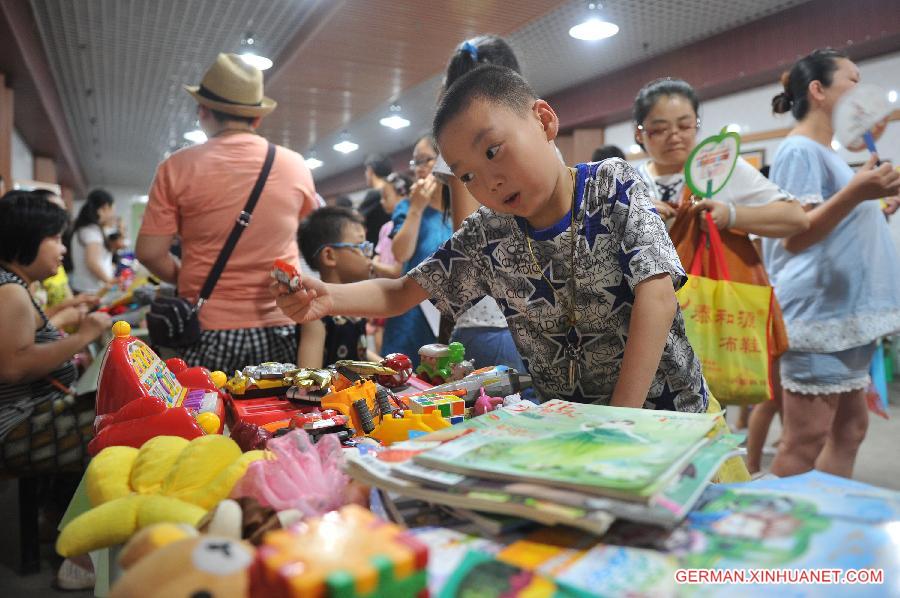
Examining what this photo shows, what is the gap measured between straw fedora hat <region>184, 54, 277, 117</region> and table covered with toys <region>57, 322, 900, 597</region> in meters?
1.60

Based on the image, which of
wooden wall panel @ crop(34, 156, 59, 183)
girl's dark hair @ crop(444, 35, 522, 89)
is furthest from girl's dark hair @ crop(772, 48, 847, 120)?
wooden wall panel @ crop(34, 156, 59, 183)

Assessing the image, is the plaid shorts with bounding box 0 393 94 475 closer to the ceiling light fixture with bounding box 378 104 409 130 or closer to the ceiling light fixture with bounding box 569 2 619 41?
the ceiling light fixture with bounding box 569 2 619 41

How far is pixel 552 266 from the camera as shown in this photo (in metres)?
1.32

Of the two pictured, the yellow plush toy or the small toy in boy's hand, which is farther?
the small toy in boy's hand

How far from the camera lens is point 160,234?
2252 mm

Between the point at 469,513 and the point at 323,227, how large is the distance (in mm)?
2254

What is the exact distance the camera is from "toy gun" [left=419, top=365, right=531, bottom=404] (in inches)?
51.3

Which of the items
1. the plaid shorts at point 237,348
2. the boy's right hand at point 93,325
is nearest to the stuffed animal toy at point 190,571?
the plaid shorts at point 237,348

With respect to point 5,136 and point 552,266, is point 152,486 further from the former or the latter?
→ point 5,136

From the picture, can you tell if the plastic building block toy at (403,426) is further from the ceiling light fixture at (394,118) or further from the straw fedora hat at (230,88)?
the ceiling light fixture at (394,118)

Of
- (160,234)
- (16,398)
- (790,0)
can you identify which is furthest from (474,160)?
(790,0)

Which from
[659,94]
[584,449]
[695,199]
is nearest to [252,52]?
[659,94]

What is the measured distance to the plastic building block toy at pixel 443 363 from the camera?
4.92 feet

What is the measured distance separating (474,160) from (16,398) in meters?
2.13
